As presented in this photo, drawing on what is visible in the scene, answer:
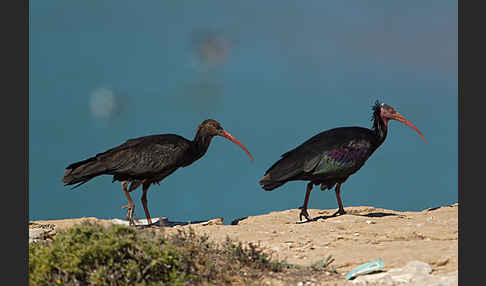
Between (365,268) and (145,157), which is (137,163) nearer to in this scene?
(145,157)

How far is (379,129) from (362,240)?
479 cm

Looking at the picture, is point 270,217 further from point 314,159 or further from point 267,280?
point 267,280

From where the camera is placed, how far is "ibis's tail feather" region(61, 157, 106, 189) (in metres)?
13.0

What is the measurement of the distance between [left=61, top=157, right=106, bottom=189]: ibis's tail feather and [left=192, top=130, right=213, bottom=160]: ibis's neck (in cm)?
230

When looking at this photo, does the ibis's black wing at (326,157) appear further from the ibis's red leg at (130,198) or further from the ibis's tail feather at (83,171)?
the ibis's tail feather at (83,171)

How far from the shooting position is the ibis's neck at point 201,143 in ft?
46.4

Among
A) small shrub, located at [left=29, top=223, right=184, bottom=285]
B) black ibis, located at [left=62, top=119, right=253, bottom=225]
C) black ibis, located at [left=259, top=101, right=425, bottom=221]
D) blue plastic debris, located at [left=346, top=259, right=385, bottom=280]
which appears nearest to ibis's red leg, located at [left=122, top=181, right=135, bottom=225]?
black ibis, located at [left=62, top=119, right=253, bottom=225]

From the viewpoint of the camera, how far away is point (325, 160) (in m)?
12.5

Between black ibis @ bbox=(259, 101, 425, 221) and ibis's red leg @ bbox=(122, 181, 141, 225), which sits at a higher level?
black ibis @ bbox=(259, 101, 425, 221)

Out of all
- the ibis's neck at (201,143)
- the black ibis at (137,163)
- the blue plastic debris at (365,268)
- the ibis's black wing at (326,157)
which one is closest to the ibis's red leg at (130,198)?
the black ibis at (137,163)

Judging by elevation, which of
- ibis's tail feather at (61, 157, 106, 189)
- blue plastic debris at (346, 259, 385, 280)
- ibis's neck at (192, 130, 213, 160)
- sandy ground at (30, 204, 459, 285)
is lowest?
blue plastic debris at (346, 259, 385, 280)

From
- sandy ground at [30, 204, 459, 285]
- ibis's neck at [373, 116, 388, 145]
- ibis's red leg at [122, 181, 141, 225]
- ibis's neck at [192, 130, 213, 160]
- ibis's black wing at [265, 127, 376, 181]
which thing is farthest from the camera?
ibis's neck at [192, 130, 213, 160]

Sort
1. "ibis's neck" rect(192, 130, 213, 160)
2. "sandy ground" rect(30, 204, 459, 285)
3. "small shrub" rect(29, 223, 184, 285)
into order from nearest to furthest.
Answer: "small shrub" rect(29, 223, 184, 285) < "sandy ground" rect(30, 204, 459, 285) < "ibis's neck" rect(192, 130, 213, 160)

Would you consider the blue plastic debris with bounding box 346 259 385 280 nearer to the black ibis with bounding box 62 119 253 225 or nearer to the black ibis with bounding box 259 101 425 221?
the black ibis with bounding box 259 101 425 221
